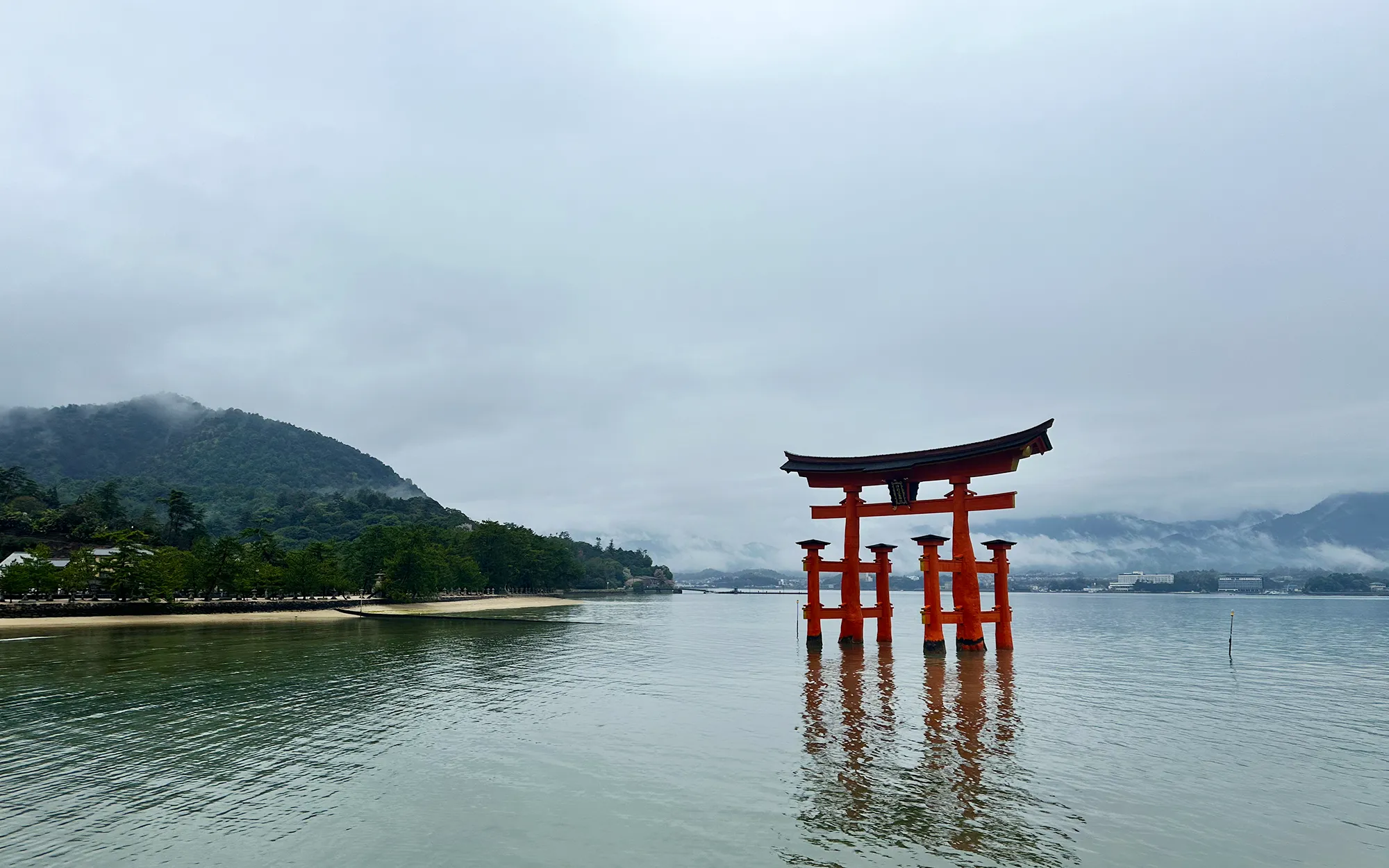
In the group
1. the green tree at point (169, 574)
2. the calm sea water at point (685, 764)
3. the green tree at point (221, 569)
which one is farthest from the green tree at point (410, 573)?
the calm sea water at point (685, 764)

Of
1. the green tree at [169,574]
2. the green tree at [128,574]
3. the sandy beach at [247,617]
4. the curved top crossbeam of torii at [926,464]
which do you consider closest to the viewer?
the curved top crossbeam of torii at [926,464]

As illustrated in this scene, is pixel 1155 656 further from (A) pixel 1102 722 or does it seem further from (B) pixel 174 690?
(B) pixel 174 690

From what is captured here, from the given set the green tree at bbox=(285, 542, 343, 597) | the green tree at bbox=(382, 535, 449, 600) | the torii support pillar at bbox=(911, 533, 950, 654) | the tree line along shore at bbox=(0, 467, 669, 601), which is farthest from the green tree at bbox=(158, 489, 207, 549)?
the torii support pillar at bbox=(911, 533, 950, 654)

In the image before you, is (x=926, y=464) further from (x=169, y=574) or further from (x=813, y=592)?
(x=169, y=574)

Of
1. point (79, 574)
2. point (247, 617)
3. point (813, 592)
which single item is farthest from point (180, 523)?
point (813, 592)

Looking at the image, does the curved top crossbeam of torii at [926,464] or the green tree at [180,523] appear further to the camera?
the green tree at [180,523]

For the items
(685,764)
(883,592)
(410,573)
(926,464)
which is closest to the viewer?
(685,764)

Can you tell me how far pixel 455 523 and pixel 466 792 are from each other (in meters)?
192

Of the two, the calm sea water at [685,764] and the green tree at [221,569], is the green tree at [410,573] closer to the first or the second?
the green tree at [221,569]

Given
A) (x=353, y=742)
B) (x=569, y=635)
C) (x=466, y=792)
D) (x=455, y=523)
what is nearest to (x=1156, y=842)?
(x=466, y=792)

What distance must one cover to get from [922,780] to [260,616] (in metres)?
75.9

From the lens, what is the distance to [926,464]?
3656cm

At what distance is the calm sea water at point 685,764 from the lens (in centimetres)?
1208

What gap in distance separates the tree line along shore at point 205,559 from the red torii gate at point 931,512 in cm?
6610
